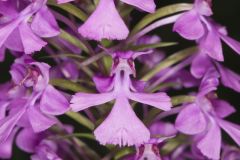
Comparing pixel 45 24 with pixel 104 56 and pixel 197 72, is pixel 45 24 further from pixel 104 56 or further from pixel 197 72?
pixel 197 72

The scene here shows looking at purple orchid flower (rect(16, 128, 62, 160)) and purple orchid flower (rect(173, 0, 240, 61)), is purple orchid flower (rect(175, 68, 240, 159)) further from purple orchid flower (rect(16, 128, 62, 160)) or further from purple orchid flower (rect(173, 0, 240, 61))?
purple orchid flower (rect(16, 128, 62, 160))

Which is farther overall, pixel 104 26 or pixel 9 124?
pixel 9 124

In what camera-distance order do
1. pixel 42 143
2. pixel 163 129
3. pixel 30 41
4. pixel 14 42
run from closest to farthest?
pixel 30 41 → pixel 14 42 → pixel 42 143 → pixel 163 129

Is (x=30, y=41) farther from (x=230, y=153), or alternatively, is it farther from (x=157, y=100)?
(x=230, y=153)

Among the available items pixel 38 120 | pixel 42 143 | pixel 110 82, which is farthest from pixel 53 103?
pixel 42 143

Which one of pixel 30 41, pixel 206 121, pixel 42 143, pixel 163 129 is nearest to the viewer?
pixel 30 41

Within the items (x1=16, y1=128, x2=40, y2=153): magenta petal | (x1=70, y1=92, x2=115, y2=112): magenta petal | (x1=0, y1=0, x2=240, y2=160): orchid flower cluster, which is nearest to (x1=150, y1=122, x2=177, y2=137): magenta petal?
(x1=0, y1=0, x2=240, y2=160): orchid flower cluster

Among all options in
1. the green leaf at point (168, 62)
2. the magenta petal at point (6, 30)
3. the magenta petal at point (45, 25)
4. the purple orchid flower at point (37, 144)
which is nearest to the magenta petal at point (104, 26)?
the magenta petal at point (45, 25)
